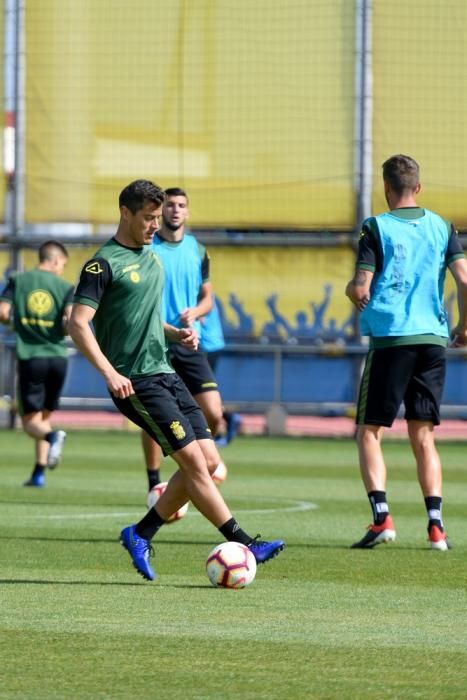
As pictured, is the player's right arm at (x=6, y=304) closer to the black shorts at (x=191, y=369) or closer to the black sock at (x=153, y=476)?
the black shorts at (x=191, y=369)

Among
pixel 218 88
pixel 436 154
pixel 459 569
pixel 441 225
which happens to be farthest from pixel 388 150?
pixel 459 569

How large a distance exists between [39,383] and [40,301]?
76cm

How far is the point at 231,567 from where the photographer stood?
758 cm

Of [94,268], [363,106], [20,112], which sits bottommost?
Result: [94,268]

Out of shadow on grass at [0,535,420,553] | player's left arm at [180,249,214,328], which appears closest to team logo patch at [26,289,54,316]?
player's left arm at [180,249,214,328]

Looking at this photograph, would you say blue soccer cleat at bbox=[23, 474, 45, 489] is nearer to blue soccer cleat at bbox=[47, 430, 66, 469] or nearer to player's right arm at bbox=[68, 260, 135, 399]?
blue soccer cleat at bbox=[47, 430, 66, 469]

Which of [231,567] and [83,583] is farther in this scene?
[83,583]

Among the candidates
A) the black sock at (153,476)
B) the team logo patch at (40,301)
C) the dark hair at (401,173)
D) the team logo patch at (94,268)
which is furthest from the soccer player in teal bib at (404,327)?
the team logo patch at (40,301)

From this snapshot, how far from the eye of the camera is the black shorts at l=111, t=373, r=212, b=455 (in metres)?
7.82

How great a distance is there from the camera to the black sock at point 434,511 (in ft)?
31.0

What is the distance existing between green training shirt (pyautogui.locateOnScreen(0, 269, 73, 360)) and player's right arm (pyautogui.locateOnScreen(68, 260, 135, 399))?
7062 mm

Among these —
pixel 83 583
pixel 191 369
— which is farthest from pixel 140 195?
pixel 191 369

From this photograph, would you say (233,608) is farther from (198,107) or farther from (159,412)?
(198,107)

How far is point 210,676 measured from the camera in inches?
210
